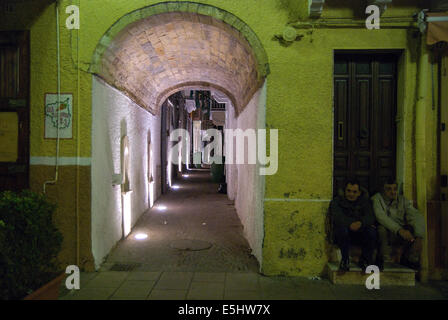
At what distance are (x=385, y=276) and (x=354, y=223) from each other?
915 mm

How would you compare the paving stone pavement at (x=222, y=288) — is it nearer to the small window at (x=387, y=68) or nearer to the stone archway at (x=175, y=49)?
the stone archway at (x=175, y=49)

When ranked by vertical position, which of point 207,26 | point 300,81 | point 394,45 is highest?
point 207,26

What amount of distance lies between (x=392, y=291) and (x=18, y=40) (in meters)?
6.75

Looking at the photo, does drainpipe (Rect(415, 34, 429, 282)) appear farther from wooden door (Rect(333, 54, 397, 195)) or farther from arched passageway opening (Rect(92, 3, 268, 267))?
arched passageway opening (Rect(92, 3, 268, 267))

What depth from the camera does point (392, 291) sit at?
4.64m

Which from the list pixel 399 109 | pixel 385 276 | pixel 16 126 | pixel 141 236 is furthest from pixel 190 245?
pixel 399 109

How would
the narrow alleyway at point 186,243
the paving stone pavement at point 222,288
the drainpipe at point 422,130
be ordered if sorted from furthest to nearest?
the narrow alleyway at point 186,243, the drainpipe at point 422,130, the paving stone pavement at point 222,288

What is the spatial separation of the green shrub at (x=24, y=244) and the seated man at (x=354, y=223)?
3816 mm

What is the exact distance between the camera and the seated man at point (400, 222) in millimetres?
4754

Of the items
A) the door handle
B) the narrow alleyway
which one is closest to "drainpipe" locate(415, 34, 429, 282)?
the door handle

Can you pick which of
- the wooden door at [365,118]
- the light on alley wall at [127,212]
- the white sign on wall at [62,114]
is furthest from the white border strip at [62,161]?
the wooden door at [365,118]

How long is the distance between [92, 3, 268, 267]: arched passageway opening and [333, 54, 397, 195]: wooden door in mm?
1297
